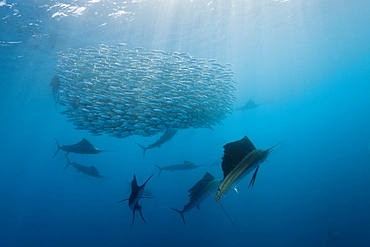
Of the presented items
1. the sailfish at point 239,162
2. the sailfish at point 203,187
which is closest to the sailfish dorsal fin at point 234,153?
the sailfish at point 239,162

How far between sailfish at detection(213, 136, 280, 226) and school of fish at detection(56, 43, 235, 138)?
518 centimetres

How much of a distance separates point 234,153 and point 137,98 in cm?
639

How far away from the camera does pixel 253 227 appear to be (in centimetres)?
1146

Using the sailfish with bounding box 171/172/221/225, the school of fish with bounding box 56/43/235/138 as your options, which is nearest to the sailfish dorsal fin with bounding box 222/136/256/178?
the sailfish with bounding box 171/172/221/225

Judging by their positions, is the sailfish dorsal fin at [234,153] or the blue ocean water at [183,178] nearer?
the sailfish dorsal fin at [234,153]

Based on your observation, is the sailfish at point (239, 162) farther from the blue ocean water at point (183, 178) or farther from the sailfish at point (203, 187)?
the blue ocean water at point (183, 178)

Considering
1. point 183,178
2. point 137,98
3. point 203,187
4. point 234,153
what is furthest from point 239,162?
point 183,178

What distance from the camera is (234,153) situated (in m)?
2.08

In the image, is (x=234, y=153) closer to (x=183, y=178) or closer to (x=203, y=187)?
(x=203, y=187)

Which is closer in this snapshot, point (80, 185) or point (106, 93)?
point (106, 93)

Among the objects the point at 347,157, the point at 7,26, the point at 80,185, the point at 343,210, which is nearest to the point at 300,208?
the point at 343,210

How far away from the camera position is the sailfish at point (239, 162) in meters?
1.89

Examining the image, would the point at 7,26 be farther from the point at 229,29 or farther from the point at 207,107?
the point at 229,29

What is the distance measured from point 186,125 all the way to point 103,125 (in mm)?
3479
